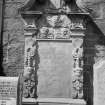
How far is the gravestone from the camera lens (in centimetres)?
553

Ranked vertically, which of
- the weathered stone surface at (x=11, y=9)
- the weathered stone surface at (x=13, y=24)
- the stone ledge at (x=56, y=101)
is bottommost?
the stone ledge at (x=56, y=101)

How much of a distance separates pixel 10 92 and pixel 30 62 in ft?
5.42

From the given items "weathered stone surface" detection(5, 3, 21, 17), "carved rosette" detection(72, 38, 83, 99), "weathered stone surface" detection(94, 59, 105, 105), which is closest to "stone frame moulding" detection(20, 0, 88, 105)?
"carved rosette" detection(72, 38, 83, 99)

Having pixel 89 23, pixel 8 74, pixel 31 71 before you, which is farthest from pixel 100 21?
pixel 8 74

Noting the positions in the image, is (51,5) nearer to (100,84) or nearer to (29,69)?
(29,69)

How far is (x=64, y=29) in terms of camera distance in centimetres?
720

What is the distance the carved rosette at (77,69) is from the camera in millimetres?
6908

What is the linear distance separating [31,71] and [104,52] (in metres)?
2.00

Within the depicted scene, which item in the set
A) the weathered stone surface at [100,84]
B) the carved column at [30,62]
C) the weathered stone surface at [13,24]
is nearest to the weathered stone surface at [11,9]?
the weathered stone surface at [13,24]

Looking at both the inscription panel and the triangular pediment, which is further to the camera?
the triangular pediment

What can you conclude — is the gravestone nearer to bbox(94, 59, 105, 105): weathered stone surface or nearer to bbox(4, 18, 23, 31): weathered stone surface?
bbox(94, 59, 105, 105): weathered stone surface

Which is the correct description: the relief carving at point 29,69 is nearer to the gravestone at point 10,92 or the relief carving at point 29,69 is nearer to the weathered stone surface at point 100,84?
the gravestone at point 10,92

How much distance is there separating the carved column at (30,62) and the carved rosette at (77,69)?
104cm

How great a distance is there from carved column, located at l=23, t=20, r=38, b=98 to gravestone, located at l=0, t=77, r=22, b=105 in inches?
54.2
